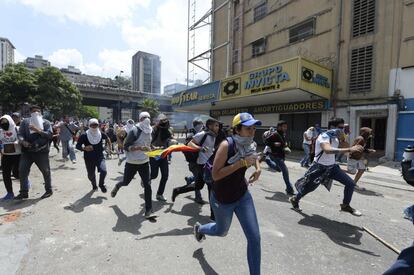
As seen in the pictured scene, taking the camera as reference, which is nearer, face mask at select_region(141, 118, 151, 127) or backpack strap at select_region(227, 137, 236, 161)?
backpack strap at select_region(227, 137, 236, 161)

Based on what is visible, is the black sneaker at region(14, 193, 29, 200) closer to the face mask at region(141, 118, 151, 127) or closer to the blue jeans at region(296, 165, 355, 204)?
the face mask at region(141, 118, 151, 127)

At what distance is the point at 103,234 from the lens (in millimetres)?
3926

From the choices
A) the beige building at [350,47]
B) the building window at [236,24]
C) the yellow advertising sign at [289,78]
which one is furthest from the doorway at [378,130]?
the building window at [236,24]

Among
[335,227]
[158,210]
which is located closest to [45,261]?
[158,210]

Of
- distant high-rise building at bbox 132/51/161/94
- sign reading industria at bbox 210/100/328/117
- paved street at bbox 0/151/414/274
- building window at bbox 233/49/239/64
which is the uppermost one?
distant high-rise building at bbox 132/51/161/94

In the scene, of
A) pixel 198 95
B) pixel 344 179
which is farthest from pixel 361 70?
pixel 198 95

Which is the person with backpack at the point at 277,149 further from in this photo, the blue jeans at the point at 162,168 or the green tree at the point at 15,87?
the green tree at the point at 15,87

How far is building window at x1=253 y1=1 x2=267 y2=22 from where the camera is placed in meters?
21.0

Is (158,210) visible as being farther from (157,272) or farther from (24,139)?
(24,139)

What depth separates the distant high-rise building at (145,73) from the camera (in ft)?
390

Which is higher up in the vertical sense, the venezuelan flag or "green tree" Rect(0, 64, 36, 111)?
"green tree" Rect(0, 64, 36, 111)

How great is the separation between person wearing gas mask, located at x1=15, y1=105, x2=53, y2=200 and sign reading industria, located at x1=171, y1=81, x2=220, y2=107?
15594 millimetres

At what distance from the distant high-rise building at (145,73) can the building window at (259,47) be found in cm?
10099

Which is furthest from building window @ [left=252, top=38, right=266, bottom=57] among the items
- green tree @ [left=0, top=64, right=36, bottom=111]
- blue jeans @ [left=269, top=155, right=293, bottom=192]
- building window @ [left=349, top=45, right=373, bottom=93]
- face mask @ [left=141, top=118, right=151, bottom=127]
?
green tree @ [left=0, top=64, right=36, bottom=111]
